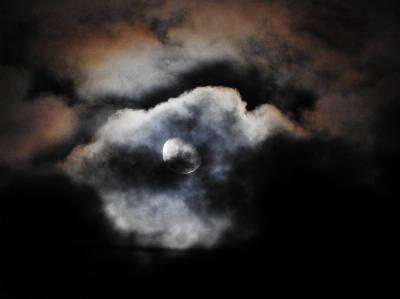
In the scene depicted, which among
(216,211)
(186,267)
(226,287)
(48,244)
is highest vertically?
(216,211)

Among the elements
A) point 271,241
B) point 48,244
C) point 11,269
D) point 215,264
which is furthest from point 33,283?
point 48,244

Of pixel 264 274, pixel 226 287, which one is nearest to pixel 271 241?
pixel 264 274

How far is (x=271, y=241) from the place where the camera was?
59.9 meters

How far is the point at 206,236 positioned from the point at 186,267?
32.0m

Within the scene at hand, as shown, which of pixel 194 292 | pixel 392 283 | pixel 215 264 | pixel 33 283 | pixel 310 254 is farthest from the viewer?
pixel 215 264

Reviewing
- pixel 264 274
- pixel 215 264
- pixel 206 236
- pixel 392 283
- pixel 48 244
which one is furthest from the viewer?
pixel 215 264

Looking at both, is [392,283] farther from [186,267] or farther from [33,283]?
A: [186,267]

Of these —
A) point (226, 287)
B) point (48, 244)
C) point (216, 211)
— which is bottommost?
point (48, 244)

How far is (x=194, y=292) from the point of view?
62.8 m

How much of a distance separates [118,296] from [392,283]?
184 ft

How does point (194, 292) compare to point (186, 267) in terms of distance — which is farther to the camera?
point (186, 267)

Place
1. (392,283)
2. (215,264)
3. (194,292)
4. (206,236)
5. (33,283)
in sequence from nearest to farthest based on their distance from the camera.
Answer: (392,283) < (206,236) < (33,283) < (194,292) < (215,264)

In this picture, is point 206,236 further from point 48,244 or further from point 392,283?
point 48,244

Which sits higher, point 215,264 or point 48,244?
point 215,264
